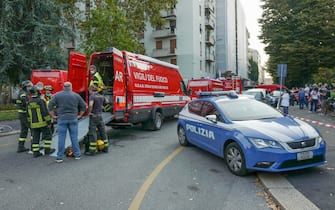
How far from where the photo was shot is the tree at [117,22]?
21359 millimetres

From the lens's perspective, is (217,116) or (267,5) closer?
(217,116)

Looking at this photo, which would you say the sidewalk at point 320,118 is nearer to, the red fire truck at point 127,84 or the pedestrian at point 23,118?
the red fire truck at point 127,84

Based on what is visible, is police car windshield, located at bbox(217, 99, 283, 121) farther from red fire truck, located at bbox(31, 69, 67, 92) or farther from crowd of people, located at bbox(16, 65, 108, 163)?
red fire truck, located at bbox(31, 69, 67, 92)

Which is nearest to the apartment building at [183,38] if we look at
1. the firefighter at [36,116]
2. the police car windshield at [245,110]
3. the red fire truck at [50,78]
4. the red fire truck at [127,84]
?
the red fire truck at [50,78]

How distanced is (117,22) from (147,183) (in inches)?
727

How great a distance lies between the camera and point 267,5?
34156mm

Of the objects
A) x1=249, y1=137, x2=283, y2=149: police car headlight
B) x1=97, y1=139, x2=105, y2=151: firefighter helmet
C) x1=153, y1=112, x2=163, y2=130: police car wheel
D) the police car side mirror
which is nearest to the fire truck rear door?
x1=97, y1=139, x2=105, y2=151: firefighter helmet

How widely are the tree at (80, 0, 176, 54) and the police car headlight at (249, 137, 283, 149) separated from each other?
1760cm

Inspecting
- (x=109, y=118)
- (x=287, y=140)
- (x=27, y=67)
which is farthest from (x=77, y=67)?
(x=27, y=67)

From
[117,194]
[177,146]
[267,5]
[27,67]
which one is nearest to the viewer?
[117,194]

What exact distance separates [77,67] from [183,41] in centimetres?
3336

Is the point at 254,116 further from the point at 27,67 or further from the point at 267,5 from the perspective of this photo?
the point at 267,5

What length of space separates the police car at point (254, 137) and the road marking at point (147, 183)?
853 millimetres

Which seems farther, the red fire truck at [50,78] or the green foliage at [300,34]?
the green foliage at [300,34]
